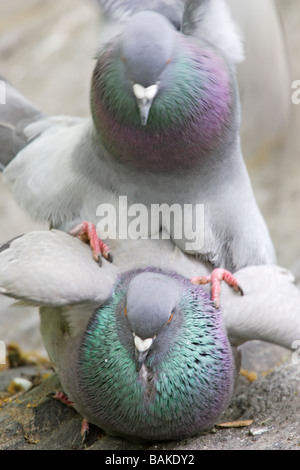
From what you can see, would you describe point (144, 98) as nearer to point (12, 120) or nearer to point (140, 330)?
point (140, 330)

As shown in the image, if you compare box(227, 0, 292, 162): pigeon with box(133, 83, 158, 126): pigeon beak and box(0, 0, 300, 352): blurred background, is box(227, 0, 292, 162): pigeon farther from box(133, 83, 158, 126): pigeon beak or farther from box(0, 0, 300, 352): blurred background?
box(133, 83, 158, 126): pigeon beak

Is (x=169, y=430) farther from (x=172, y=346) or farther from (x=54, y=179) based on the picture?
(x=54, y=179)

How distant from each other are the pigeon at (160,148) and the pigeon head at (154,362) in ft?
1.92

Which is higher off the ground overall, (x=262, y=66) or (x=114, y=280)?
(x=262, y=66)

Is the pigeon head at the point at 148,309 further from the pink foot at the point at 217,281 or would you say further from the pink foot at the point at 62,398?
the pink foot at the point at 62,398

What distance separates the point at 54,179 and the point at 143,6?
120cm

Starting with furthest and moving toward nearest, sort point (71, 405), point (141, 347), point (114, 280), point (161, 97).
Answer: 1. point (71, 405)
2. point (114, 280)
3. point (161, 97)
4. point (141, 347)

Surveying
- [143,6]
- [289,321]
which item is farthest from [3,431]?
[143,6]

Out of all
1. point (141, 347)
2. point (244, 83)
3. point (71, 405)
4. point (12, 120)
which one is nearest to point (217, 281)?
point (141, 347)

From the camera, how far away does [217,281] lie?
4258 millimetres

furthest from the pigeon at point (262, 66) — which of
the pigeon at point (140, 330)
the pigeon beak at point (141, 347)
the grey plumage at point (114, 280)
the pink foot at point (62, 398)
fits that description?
the pink foot at point (62, 398)

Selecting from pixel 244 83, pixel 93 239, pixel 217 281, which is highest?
pixel 244 83

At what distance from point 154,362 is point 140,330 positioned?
0.24m
